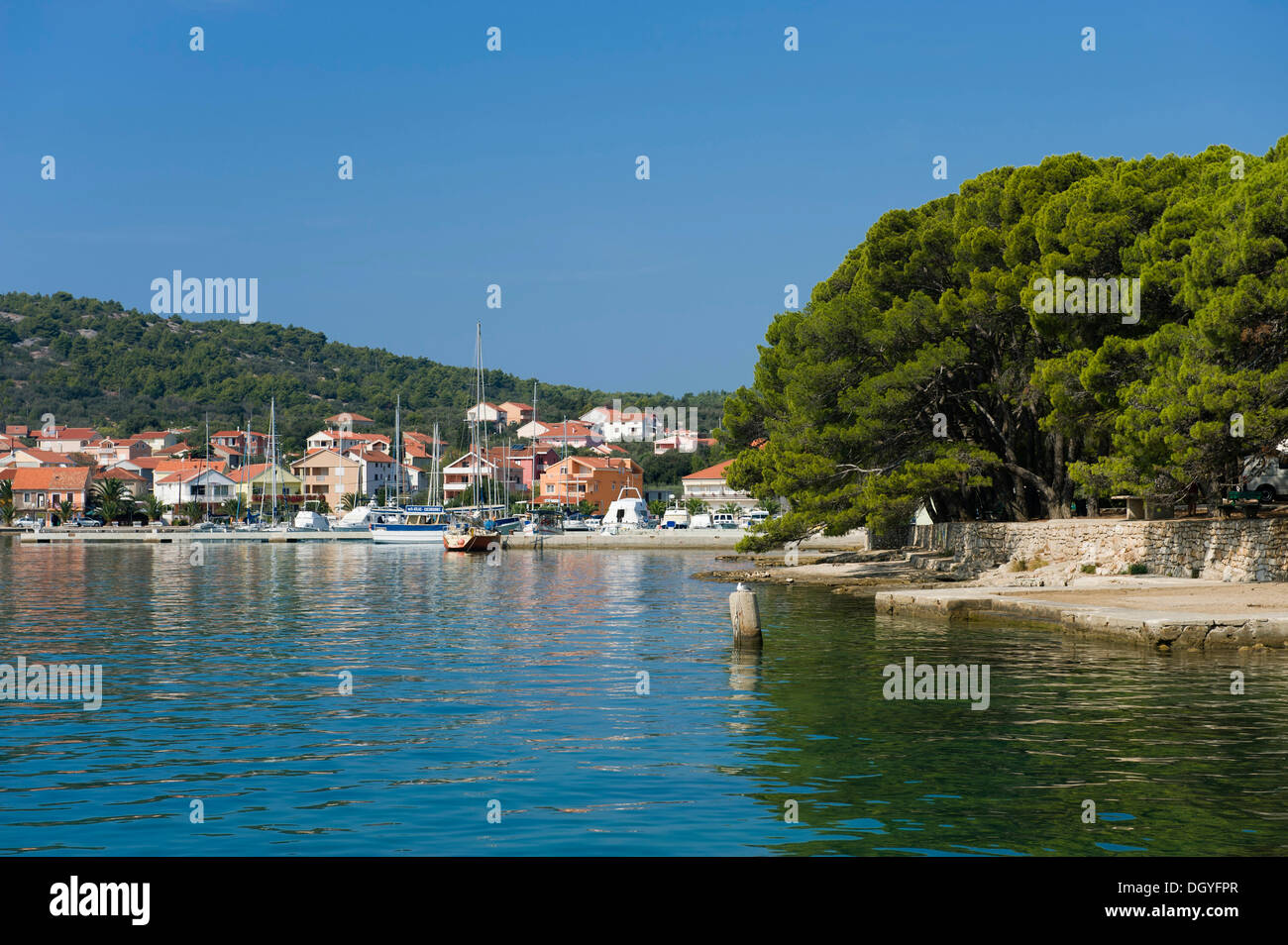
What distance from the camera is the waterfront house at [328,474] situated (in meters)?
166

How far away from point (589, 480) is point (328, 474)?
39.5 m

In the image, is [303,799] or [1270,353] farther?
[1270,353]

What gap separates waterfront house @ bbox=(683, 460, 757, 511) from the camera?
143m

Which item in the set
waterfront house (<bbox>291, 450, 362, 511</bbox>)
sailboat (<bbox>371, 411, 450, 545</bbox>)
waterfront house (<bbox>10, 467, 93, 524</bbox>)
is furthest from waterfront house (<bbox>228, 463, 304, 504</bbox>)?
sailboat (<bbox>371, 411, 450, 545</bbox>)

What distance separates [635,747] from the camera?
1609 cm

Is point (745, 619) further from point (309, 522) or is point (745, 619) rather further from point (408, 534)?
point (309, 522)

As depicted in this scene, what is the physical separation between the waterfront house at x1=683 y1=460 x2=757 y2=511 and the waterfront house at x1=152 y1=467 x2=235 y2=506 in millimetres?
61816

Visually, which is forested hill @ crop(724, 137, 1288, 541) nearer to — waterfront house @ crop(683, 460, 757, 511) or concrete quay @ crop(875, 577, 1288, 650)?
concrete quay @ crop(875, 577, 1288, 650)

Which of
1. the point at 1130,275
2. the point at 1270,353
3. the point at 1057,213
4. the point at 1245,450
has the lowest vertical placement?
the point at 1245,450

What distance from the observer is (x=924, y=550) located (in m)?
52.0

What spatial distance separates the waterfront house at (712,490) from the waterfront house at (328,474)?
47816 millimetres
